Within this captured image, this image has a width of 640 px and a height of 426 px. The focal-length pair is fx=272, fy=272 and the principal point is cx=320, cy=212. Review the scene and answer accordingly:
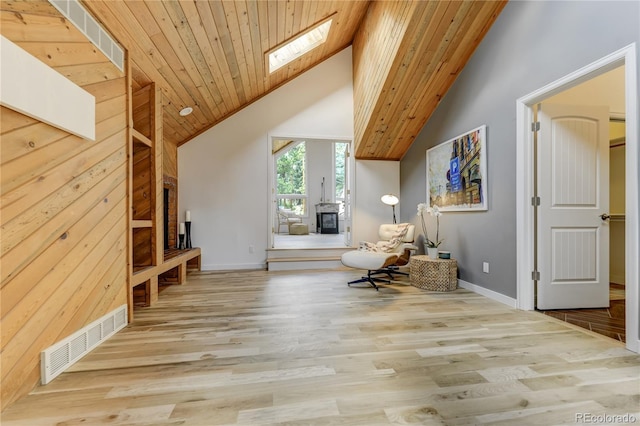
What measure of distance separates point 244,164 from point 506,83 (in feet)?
12.4

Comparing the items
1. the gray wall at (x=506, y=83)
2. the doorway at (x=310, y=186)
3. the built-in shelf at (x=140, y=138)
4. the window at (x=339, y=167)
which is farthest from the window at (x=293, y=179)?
the built-in shelf at (x=140, y=138)

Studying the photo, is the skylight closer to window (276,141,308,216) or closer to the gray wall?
the gray wall

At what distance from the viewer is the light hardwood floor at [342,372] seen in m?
1.25

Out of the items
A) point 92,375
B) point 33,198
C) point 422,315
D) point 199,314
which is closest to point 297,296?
point 199,314

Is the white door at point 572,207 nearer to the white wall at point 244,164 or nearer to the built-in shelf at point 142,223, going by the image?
the white wall at point 244,164

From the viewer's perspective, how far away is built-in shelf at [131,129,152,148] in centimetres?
251

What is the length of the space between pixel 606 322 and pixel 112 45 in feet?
15.1

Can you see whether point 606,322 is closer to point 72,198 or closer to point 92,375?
point 92,375

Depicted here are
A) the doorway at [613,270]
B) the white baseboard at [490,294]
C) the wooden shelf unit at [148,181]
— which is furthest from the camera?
the wooden shelf unit at [148,181]

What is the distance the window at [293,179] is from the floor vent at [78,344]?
785 cm

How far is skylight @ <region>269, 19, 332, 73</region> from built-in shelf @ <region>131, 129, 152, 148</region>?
2.22m

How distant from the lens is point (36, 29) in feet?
4.68

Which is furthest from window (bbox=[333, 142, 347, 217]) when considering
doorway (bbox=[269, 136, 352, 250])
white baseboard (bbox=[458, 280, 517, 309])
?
white baseboard (bbox=[458, 280, 517, 309])

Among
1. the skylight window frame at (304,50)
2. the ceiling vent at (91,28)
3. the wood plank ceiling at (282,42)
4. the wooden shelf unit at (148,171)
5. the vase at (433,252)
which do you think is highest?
the skylight window frame at (304,50)
